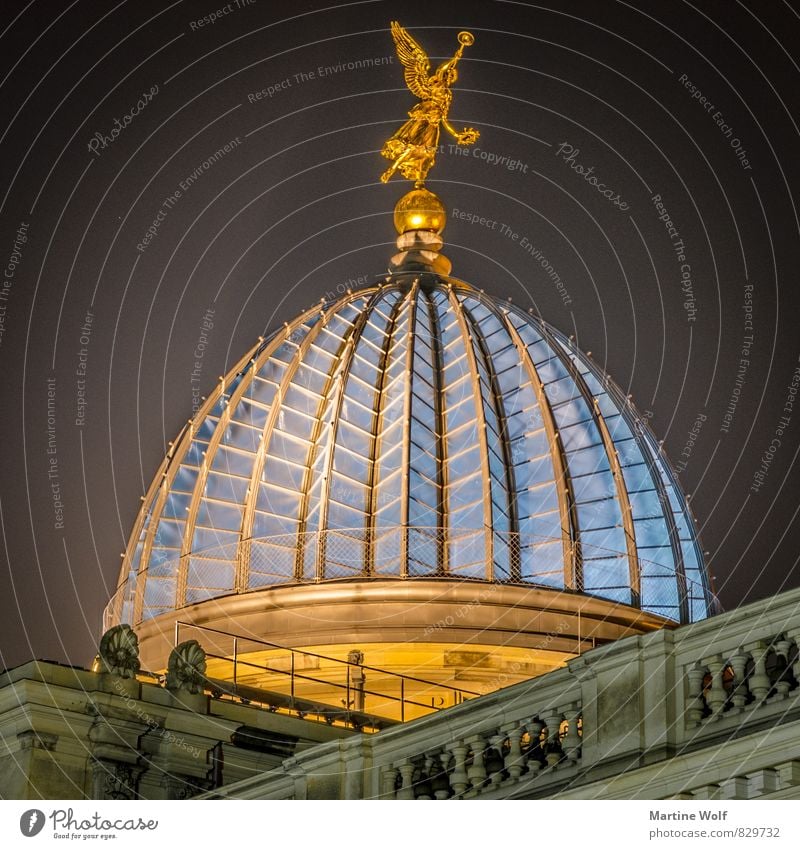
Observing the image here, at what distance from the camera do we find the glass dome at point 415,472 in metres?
36.0

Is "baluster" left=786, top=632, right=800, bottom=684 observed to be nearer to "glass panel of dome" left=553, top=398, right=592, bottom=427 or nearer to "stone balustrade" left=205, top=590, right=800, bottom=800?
"stone balustrade" left=205, top=590, right=800, bottom=800

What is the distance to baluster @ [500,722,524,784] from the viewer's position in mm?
19516

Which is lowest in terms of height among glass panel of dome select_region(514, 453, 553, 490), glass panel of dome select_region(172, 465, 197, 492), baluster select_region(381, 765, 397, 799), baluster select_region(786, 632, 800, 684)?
baluster select_region(786, 632, 800, 684)

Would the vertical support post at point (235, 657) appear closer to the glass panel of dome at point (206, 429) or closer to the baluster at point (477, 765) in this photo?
the glass panel of dome at point (206, 429)

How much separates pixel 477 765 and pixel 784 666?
3769 millimetres

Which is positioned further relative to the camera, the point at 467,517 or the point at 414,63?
the point at 414,63

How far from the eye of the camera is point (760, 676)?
56.2ft

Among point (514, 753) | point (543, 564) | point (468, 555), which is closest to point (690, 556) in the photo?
point (543, 564)

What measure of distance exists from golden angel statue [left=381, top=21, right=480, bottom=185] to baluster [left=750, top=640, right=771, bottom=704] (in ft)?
71.0

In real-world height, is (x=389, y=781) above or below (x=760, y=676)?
above

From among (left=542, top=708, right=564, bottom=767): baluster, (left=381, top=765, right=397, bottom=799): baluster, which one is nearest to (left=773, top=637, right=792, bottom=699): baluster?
(left=542, top=708, right=564, bottom=767): baluster

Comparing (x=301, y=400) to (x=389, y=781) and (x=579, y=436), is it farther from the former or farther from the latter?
(x=389, y=781)

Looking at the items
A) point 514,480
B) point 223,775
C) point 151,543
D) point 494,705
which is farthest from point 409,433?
point 494,705

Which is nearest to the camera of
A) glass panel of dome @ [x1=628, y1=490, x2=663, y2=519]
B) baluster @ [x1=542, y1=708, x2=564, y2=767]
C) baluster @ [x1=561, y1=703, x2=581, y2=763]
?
baluster @ [x1=561, y1=703, x2=581, y2=763]
